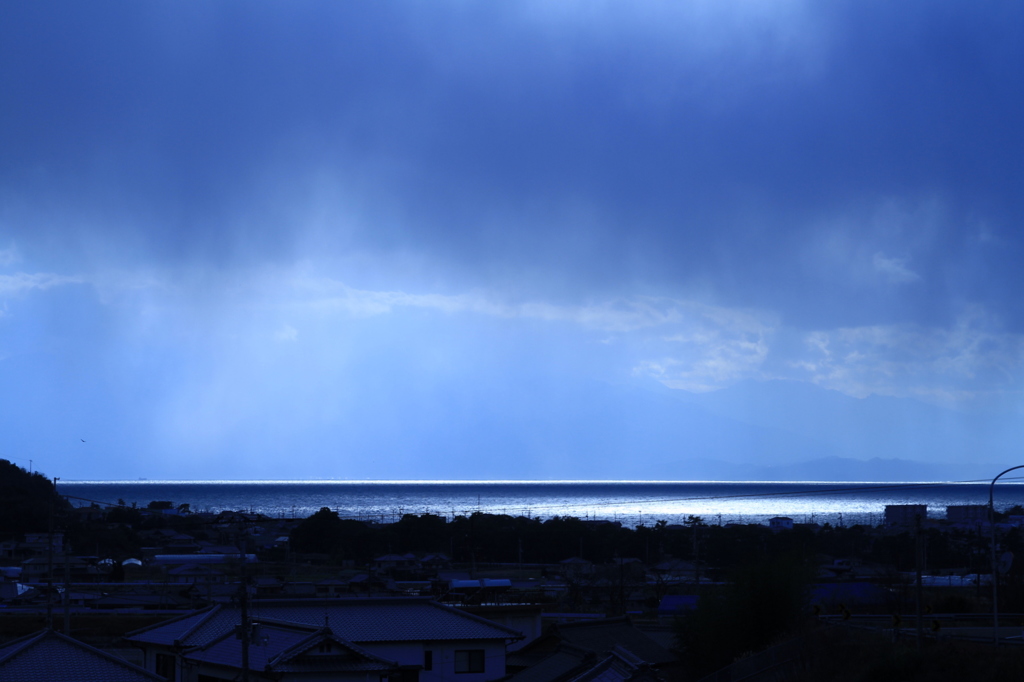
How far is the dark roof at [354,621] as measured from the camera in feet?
117

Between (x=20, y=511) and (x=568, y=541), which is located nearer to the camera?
(x=20, y=511)

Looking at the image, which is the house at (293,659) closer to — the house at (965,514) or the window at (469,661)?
the window at (469,661)

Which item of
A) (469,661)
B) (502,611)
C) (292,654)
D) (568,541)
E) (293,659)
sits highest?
(292,654)

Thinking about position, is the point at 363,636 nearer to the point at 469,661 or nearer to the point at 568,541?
the point at 469,661

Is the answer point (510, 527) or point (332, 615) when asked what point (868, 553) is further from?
point (332, 615)

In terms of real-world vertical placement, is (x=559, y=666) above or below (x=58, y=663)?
below

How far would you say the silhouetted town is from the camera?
90.3 feet

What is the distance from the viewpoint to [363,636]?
35.4 meters

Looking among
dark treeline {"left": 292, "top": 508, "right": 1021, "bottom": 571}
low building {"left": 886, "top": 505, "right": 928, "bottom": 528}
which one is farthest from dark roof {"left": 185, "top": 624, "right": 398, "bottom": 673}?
dark treeline {"left": 292, "top": 508, "right": 1021, "bottom": 571}

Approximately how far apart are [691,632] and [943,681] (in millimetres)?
13323

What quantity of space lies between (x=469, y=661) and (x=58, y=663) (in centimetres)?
1610

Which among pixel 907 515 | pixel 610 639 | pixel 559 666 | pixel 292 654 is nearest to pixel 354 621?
pixel 292 654

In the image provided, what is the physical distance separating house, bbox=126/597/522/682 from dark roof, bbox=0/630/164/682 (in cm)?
520

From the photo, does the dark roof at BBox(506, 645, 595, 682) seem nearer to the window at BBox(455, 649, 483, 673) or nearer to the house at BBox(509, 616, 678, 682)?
the house at BBox(509, 616, 678, 682)
